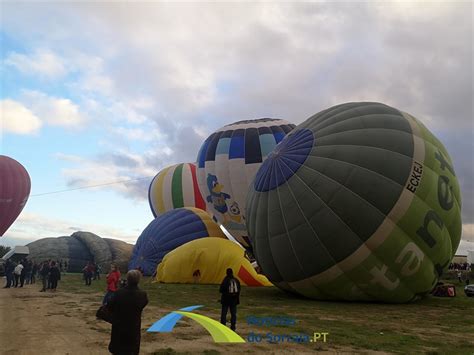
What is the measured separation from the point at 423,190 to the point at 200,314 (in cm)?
736

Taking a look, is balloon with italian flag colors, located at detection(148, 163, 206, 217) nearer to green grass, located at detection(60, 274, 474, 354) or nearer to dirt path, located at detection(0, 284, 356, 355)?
green grass, located at detection(60, 274, 474, 354)

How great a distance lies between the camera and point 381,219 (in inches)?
493

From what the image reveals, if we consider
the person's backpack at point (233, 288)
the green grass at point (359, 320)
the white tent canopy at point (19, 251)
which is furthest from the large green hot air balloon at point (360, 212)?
the white tent canopy at point (19, 251)

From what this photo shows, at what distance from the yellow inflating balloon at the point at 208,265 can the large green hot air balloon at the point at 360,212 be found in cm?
591

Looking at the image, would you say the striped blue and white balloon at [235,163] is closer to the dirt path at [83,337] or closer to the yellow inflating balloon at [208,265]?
the yellow inflating balloon at [208,265]

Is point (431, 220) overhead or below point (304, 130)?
below

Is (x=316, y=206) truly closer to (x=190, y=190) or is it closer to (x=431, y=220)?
(x=431, y=220)

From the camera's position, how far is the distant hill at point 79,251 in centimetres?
4022

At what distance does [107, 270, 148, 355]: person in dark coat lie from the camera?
4.27 metres

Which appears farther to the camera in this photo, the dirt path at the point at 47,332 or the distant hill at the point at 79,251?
the distant hill at the point at 79,251

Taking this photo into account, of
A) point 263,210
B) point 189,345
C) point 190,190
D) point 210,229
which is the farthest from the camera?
point 190,190

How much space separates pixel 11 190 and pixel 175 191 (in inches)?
525

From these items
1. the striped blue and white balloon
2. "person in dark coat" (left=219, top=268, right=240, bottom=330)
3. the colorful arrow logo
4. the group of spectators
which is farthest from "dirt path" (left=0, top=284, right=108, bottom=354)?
the striped blue and white balloon

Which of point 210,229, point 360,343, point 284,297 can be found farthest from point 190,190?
point 360,343
